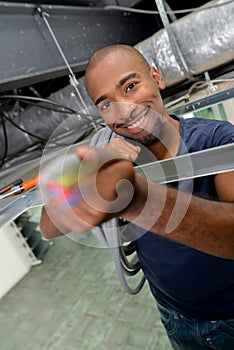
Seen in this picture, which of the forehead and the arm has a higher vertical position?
the forehead

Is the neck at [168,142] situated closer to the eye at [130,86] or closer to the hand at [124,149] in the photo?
the eye at [130,86]

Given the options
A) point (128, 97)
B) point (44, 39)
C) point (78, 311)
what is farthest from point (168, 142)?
point (78, 311)

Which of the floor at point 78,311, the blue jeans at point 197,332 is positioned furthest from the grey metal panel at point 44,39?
the floor at point 78,311

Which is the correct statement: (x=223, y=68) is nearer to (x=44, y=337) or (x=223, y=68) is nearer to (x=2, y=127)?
(x=2, y=127)

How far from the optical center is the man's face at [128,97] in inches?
28.1

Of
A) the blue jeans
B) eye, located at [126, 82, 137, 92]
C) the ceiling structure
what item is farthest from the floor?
eye, located at [126, 82, 137, 92]

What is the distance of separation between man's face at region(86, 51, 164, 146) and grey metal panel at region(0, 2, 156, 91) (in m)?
0.32

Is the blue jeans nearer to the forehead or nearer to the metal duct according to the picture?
the forehead

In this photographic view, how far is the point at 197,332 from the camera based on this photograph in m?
0.77

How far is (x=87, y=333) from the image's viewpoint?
68.6 inches

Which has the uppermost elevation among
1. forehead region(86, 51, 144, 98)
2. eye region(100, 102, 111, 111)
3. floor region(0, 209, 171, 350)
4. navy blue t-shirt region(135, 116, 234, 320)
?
forehead region(86, 51, 144, 98)

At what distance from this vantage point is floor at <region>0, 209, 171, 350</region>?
65.4 inches

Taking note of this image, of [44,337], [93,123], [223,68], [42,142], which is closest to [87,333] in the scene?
[44,337]

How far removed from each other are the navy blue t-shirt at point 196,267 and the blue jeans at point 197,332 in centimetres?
3
